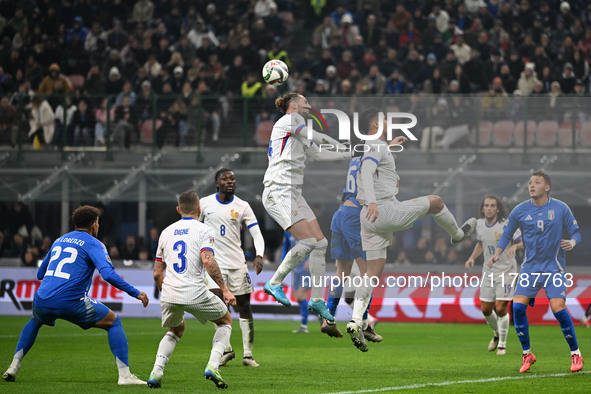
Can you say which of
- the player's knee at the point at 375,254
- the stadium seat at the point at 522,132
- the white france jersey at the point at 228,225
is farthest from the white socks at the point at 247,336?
the stadium seat at the point at 522,132

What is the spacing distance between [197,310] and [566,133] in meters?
10.6

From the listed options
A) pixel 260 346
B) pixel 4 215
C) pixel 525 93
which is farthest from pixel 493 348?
pixel 4 215

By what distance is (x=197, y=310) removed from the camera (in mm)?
10062

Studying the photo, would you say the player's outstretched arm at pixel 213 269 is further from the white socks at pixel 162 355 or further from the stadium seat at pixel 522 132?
the stadium seat at pixel 522 132

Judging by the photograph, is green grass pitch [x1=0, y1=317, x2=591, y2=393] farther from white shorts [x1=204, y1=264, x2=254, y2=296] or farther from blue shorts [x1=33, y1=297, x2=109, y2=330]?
white shorts [x1=204, y1=264, x2=254, y2=296]

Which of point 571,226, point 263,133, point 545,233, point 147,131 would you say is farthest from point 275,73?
point 147,131

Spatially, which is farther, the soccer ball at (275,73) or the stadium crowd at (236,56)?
the stadium crowd at (236,56)

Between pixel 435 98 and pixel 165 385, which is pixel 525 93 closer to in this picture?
pixel 435 98

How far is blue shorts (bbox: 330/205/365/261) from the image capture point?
12.9 metres

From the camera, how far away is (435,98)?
61.2 ft

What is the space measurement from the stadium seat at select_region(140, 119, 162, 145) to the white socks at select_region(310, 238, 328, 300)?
1028 centimetres

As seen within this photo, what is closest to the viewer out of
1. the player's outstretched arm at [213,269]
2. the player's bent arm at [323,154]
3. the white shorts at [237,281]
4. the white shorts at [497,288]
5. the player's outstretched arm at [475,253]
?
the player's outstretched arm at [213,269]

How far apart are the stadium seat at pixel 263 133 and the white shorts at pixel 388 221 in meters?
8.25

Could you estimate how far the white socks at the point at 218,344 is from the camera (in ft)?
32.6
